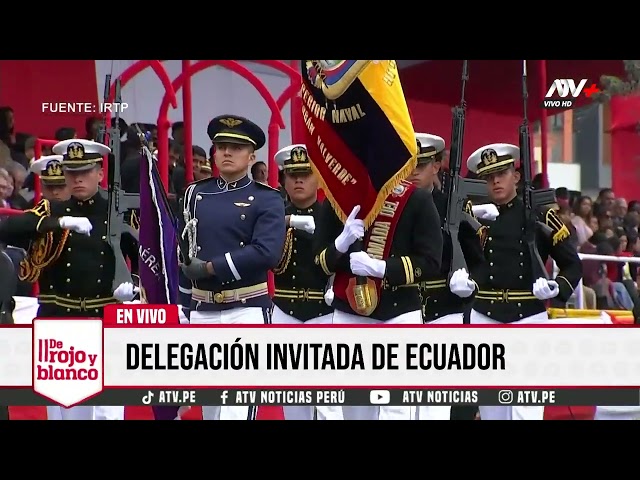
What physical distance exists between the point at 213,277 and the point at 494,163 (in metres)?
1.57

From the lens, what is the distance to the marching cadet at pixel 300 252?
6.52 m

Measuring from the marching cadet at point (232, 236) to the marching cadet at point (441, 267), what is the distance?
0.77 metres

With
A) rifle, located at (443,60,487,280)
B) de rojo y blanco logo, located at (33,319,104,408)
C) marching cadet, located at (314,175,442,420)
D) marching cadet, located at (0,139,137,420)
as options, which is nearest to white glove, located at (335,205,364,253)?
marching cadet, located at (314,175,442,420)

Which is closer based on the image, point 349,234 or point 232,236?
point 349,234

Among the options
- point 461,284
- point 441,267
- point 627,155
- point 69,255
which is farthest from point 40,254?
point 627,155

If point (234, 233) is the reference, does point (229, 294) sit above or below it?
below

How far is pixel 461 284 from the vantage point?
21.3 ft

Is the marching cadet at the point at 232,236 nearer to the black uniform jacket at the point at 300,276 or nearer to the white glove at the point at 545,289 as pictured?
the black uniform jacket at the point at 300,276

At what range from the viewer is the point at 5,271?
6527mm

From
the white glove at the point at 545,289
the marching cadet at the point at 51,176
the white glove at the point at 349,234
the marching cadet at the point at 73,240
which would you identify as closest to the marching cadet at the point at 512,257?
the white glove at the point at 545,289

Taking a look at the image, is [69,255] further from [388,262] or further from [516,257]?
[516,257]

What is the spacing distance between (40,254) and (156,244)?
625 mm

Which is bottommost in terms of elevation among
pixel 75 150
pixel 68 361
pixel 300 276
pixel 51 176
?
pixel 68 361
